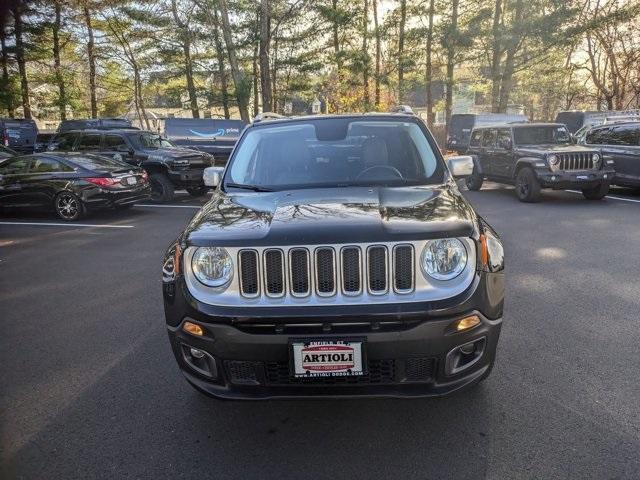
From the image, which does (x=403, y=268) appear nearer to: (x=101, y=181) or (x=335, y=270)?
(x=335, y=270)

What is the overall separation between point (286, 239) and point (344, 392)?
32.4 inches

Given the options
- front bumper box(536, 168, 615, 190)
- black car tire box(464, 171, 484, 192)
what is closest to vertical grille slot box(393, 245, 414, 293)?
front bumper box(536, 168, 615, 190)

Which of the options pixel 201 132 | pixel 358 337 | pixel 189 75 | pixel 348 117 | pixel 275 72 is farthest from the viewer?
pixel 189 75

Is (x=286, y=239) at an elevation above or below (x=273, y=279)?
above

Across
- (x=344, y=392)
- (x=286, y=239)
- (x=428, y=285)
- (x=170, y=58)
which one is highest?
(x=170, y=58)

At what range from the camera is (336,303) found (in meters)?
2.49

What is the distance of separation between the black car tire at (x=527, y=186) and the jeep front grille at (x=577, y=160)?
2.11ft

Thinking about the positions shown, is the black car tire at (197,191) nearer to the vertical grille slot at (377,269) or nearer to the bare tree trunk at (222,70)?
the vertical grille slot at (377,269)

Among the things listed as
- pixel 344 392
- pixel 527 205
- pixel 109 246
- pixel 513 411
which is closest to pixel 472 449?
pixel 513 411

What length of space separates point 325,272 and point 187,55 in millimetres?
30570

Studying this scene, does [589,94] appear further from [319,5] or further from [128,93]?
[128,93]

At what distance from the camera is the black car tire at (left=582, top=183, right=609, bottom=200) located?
10.9 meters

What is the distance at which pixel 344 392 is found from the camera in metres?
2.54

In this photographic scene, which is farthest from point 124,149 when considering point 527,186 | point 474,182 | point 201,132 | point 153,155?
point 527,186
